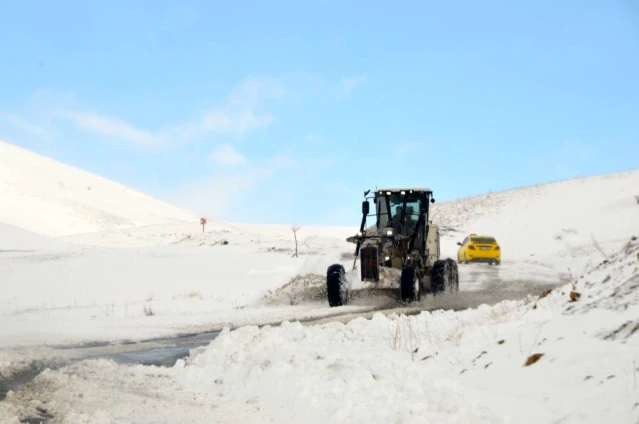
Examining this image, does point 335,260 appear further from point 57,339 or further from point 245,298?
point 57,339

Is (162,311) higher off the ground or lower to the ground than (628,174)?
lower

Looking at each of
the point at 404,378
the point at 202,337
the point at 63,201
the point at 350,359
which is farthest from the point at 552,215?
the point at 404,378

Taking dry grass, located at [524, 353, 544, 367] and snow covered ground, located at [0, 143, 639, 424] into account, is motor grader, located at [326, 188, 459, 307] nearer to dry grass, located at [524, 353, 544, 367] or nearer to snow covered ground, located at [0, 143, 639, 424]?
snow covered ground, located at [0, 143, 639, 424]

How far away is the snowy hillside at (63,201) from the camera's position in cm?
5950

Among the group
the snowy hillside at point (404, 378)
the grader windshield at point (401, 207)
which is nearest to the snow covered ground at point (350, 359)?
the snowy hillside at point (404, 378)

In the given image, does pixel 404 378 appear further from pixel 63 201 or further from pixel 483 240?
pixel 63 201

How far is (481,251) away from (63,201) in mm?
50545

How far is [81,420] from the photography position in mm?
5160

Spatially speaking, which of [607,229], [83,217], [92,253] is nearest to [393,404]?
[92,253]

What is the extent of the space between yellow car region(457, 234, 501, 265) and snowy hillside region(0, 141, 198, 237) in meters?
36.5

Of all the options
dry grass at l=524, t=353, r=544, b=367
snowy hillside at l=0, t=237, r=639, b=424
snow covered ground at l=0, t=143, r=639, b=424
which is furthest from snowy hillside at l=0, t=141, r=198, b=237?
dry grass at l=524, t=353, r=544, b=367

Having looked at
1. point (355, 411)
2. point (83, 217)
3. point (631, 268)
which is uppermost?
point (83, 217)

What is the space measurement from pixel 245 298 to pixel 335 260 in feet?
9.66

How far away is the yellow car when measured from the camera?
30.0m
